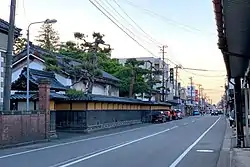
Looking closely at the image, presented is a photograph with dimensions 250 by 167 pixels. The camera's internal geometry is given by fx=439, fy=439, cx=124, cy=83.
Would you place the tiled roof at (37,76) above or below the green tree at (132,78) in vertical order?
below

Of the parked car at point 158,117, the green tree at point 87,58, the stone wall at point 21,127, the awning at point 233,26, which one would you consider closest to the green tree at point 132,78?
the parked car at point 158,117

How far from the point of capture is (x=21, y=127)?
25469mm

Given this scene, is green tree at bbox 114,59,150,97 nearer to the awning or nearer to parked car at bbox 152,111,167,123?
parked car at bbox 152,111,167,123

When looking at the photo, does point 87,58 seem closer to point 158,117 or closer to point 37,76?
point 37,76

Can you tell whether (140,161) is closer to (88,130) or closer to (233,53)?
(233,53)

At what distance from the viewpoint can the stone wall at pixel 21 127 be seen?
77.7 ft

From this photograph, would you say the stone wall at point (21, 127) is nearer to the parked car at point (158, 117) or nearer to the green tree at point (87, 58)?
the green tree at point (87, 58)

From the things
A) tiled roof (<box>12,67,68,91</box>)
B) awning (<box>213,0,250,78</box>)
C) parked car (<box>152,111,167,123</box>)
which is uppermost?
tiled roof (<box>12,67,68,91</box>)

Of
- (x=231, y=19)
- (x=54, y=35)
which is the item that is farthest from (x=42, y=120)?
(x=54, y=35)

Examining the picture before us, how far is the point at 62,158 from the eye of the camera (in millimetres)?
17078

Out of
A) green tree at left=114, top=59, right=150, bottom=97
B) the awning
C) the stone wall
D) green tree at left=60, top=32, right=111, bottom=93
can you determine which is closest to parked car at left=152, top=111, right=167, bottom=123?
green tree at left=114, top=59, right=150, bottom=97

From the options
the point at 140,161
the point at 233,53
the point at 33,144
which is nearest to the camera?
the point at 233,53

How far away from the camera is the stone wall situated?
933 inches

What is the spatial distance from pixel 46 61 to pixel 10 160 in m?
26.9
